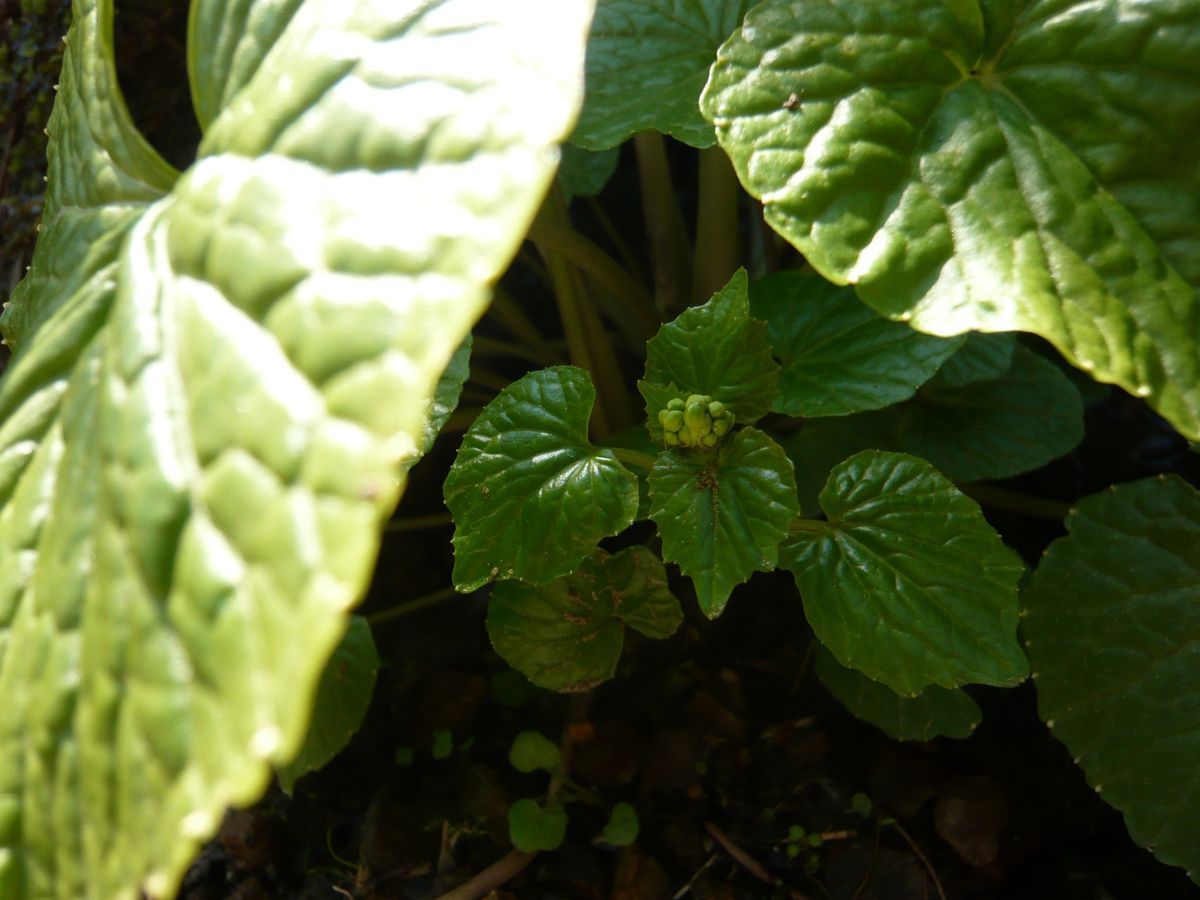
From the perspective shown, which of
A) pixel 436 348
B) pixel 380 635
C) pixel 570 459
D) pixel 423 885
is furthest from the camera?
pixel 380 635

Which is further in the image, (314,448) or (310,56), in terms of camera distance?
(310,56)

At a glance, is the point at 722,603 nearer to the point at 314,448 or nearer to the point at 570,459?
the point at 570,459

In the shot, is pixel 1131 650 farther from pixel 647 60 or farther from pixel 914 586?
pixel 647 60

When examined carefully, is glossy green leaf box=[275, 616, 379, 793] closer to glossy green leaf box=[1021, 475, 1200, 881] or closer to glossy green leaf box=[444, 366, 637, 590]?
glossy green leaf box=[444, 366, 637, 590]

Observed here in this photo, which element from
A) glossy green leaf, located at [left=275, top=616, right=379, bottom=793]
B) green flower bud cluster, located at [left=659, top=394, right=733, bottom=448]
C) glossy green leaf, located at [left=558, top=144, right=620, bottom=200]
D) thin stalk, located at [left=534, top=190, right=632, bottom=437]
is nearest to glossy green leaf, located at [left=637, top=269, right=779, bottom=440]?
green flower bud cluster, located at [left=659, top=394, right=733, bottom=448]

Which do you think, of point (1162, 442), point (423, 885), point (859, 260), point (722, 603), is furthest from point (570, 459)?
point (1162, 442)

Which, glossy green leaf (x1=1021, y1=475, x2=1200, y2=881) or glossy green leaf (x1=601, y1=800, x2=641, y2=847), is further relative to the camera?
glossy green leaf (x1=601, y1=800, x2=641, y2=847)
